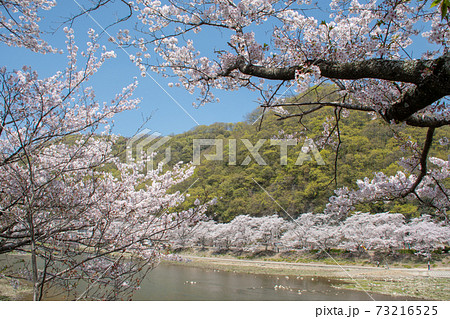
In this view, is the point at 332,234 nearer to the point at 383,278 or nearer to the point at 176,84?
the point at 383,278

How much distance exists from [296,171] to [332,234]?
1468cm

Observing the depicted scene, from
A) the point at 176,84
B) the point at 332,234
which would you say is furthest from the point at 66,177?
the point at 332,234

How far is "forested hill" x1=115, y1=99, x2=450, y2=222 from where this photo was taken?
26594 mm

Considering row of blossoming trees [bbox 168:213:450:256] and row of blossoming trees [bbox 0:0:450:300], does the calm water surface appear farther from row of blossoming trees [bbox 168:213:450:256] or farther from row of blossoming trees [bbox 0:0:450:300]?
row of blossoming trees [bbox 0:0:450:300]

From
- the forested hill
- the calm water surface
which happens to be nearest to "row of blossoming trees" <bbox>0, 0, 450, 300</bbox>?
the calm water surface

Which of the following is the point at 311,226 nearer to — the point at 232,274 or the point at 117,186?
the point at 232,274

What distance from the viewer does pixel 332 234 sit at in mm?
19594

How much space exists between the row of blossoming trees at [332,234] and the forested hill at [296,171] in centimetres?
288

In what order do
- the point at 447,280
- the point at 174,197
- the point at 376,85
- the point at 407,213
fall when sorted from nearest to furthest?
1. the point at 376,85
2. the point at 174,197
3. the point at 447,280
4. the point at 407,213

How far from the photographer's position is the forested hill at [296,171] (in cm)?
2659

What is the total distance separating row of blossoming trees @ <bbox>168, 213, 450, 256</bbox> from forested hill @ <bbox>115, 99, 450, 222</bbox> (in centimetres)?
288

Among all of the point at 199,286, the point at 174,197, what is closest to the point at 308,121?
the point at 199,286

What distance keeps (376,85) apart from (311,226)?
21139 millimetres

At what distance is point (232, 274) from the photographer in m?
13.9
